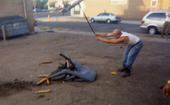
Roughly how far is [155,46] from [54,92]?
22.8 ft

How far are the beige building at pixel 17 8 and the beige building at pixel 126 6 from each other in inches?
689

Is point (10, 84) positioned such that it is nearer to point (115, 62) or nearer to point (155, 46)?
point (115, 62)

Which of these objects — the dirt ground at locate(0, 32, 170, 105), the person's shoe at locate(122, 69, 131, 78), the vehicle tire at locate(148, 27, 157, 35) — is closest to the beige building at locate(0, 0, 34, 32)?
the dirt ground at locate(0, 32, 170, 105)

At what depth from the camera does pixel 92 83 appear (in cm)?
516

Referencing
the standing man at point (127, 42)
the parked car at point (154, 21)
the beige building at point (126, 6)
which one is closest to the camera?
the standing man at point (127, 42)

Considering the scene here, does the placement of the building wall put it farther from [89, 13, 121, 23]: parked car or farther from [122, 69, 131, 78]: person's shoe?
[122, 69, 131, 78]: person's shoe

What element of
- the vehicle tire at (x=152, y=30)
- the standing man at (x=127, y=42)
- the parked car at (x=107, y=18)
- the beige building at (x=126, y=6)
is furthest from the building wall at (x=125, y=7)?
the standing man at (x=127, y=42)

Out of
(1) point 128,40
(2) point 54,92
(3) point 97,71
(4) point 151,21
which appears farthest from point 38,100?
(4) point 151,21

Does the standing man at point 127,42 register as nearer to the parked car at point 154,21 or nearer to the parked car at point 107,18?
the parked car at point 154,21

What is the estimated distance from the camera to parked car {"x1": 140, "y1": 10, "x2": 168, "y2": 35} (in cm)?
1291

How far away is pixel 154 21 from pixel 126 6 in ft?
53.1

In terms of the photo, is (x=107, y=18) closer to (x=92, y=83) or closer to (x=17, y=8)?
(x=17, y=8)

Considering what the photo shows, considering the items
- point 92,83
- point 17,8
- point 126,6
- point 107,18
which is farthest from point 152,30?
point 126,6

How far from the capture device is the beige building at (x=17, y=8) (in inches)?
525
